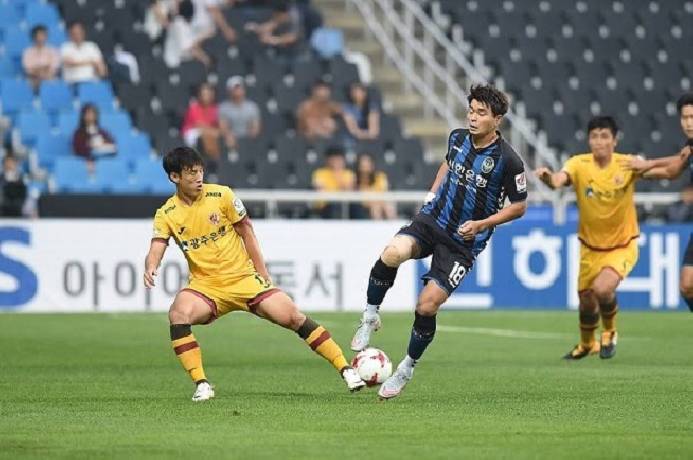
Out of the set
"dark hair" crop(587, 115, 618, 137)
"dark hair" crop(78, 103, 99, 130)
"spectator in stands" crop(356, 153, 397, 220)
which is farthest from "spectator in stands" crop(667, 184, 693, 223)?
"dark hair" crop(587, 115, 618, 137)

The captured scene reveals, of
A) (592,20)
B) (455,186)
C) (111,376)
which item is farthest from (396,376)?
(592,20)

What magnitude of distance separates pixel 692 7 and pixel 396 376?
22362 millimetres

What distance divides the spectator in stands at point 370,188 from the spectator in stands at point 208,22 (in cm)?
379

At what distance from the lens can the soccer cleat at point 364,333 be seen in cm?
1175

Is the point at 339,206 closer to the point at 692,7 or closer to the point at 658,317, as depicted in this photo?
the point at 658,317

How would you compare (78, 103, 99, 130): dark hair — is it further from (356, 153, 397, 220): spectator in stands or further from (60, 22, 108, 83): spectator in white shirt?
(356, 153, 397, 220): spectator in stands

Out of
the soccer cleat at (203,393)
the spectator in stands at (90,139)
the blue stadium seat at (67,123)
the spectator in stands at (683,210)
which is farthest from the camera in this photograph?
the spectator in stands at (683,210)

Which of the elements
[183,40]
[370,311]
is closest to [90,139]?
[183,40]

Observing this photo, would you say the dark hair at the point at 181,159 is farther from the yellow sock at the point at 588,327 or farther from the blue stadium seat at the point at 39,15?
the blue stadium seat at the point at 39,15

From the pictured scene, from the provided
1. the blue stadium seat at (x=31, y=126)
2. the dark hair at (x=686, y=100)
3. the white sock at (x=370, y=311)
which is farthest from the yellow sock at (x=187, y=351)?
the blue stadium seat at (x=31, y=126)

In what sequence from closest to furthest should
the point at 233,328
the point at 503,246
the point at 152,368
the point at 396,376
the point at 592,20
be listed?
the point at 396,376
the point at 152,368
the point at 233,328
the point at 503,246
the point at 592,20

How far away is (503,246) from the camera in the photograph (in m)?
23.7

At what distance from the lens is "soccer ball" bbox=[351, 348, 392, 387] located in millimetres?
11375

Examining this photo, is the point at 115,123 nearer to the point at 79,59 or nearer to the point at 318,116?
the point at 79,59
